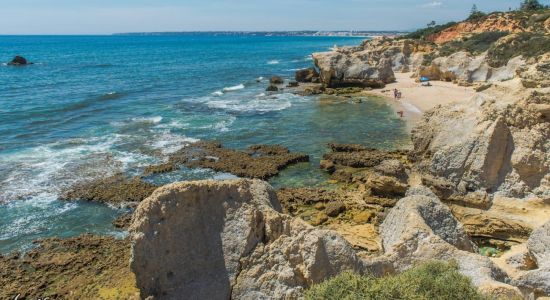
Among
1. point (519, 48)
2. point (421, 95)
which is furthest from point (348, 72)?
point (519, 48)

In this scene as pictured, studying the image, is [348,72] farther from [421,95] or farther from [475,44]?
[475,44]

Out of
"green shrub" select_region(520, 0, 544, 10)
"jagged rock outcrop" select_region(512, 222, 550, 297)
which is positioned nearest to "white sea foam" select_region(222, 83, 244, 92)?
"jagged rock outcrop" select_region(512, 222, 550, 297)

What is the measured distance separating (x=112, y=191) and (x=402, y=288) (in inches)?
750

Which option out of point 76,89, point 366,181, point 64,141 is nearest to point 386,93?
point 366,181

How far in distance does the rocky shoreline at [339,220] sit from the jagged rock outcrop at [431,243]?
0.03 m

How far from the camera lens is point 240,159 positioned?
28781mm

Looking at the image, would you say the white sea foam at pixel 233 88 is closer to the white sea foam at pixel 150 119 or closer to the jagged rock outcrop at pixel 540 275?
the white sea foam at pixel 150 119

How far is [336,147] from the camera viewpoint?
100 feet

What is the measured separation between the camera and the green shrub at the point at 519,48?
48778 millimetres

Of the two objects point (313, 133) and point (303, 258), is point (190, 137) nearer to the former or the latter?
point (313, 133)

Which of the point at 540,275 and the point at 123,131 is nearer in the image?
the point at 540,275

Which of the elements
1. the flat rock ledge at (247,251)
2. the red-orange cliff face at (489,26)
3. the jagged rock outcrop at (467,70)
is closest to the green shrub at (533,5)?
the red-orange cliff face at (489,26)

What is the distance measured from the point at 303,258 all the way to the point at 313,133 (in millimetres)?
25272

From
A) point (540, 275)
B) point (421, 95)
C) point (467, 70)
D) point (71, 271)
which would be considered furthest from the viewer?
point (467, 70)
